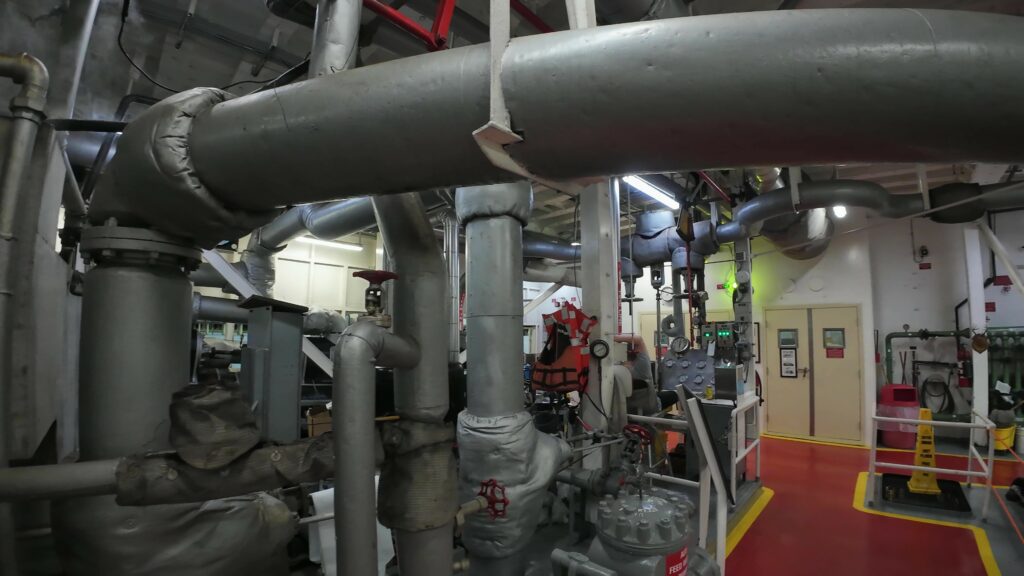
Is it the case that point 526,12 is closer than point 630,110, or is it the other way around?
point 630,110

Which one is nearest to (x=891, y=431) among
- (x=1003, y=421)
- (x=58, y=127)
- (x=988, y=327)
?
(x=1003, y=421)

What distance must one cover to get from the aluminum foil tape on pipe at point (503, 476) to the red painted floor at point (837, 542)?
1752mm

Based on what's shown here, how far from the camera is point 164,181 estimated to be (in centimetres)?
111

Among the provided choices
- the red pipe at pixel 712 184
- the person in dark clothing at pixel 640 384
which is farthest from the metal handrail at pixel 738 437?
the red pipe at pixel 712 184

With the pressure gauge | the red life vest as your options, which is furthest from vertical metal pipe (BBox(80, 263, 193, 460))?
the pressure gauge

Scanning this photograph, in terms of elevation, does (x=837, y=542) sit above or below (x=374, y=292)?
below

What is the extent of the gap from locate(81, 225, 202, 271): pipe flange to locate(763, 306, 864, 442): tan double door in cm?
829

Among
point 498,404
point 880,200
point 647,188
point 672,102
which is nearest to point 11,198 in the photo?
point 672,102

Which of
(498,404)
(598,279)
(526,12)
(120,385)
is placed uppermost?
(526,12)

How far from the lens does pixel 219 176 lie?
112cm

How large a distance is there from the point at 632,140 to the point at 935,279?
8487 mm

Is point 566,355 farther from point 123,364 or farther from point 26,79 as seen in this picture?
point 26,79

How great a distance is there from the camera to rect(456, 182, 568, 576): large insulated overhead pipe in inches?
91.9

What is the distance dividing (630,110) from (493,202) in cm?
173
